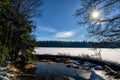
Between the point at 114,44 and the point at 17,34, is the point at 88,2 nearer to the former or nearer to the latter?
the point at 114,44

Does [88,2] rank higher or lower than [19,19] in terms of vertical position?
lower

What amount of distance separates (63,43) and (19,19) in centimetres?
17383

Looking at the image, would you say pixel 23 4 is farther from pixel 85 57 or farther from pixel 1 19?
pixel 85 57

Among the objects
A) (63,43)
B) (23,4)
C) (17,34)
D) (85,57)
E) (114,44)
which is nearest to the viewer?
(114,44)

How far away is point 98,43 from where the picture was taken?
612 centimetres

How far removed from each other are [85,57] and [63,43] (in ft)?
507

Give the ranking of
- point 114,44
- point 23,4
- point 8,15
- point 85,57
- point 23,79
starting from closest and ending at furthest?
point 114,44
point 23,79
point 23,4
point 8,15
point 85,57

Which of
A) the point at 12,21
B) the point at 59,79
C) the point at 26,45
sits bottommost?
the point at 59,79

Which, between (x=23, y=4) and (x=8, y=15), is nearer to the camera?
(x=23, y=4)

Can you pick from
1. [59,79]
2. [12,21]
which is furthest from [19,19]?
[59,79]

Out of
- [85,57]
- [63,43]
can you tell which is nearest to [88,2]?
[85,57]

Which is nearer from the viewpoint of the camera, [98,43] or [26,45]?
[98,43]

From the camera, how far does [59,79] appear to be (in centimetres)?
2098

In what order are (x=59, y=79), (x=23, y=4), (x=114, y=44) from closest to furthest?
(x=114, y=44) → (x=59, y=79) → (x=23, y=4)
